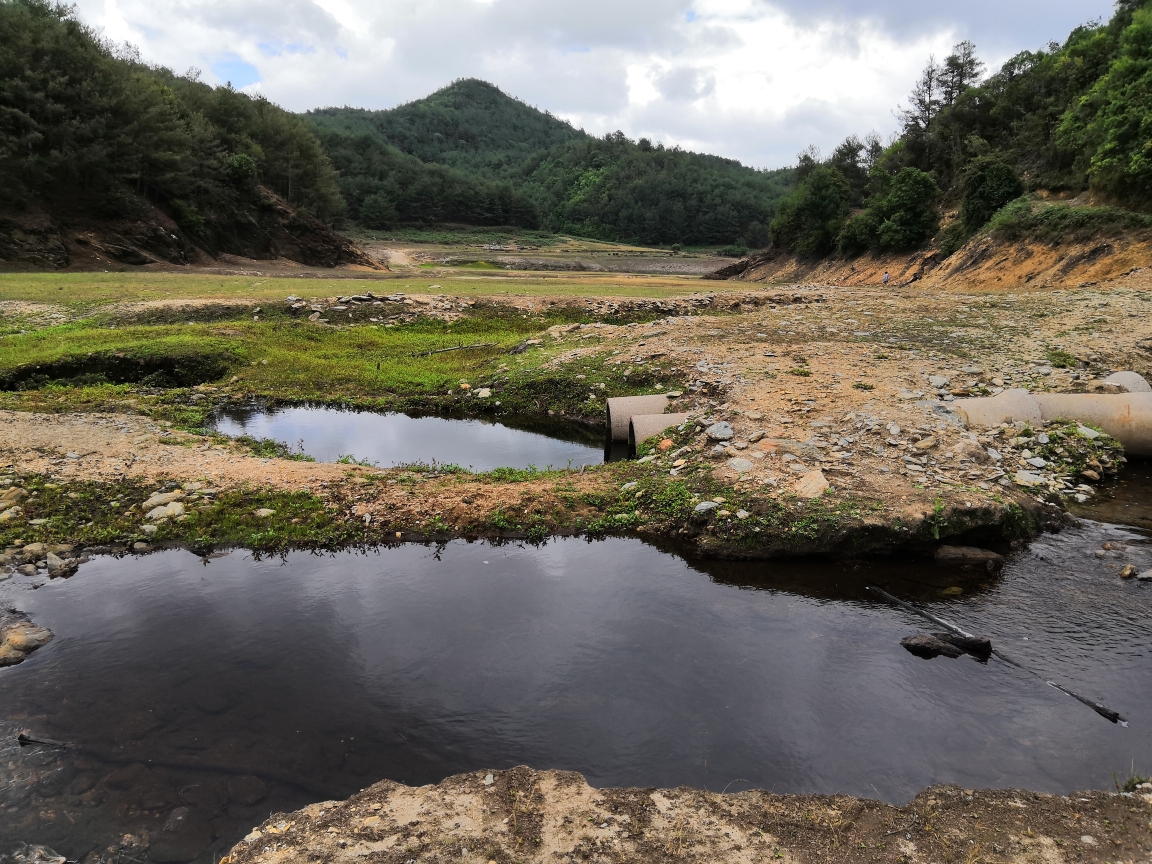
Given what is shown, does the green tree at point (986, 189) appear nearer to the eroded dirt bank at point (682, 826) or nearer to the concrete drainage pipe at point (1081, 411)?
the concrete drainage pipe at point (1081, 411)

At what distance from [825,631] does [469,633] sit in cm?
297

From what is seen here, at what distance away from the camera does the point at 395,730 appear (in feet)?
14.6

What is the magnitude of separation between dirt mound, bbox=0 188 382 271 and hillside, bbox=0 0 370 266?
0.07m

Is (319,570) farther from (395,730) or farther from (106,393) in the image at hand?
(106,393)

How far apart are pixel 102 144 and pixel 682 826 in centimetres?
4420

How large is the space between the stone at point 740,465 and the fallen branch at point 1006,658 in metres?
1.97

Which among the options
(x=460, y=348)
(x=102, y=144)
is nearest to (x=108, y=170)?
(x=102, y=144)

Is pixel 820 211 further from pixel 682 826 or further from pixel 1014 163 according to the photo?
pixel 682 826

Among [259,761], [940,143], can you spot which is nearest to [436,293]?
[259,761]

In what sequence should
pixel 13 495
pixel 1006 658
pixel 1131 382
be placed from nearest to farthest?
pixel 1006 658 → pixel 13 495 → pixel 1131 382

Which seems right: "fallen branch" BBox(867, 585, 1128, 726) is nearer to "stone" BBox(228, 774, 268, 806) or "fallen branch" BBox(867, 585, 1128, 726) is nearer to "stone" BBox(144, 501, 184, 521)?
"stone" BBox(228, 774, 268, 806)

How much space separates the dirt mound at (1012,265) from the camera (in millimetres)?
22312

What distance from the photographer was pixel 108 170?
36.5 m

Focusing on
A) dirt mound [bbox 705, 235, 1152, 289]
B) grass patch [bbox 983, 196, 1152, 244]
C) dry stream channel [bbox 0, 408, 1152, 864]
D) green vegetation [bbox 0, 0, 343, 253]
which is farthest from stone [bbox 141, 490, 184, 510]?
green vegetation [bbox 0, 0, 343, 253]
